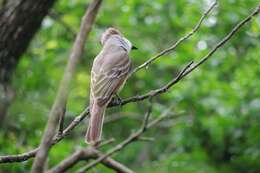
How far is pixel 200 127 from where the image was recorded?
25.3 feet

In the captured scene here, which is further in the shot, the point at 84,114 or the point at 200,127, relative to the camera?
the point at 200,127

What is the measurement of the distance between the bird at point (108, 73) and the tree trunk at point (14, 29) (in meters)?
0.81

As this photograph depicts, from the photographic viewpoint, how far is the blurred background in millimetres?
6926

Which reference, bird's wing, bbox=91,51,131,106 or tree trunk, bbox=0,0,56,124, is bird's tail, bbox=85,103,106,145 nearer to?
bird's wing, bbox=91,51,131,106

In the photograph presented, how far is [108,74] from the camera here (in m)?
4.75

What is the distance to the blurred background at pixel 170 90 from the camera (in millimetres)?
6926

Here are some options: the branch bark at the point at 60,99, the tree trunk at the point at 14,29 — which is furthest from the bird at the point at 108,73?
the branch bark at the point at 60,99

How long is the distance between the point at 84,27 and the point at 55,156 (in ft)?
14.1

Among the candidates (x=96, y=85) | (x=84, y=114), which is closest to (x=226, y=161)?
(x=96, y=85)

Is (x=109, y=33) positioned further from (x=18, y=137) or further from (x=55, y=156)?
(x=18, y=137)

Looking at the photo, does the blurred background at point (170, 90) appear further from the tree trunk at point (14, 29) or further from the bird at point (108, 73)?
the bird at point (108, 73)

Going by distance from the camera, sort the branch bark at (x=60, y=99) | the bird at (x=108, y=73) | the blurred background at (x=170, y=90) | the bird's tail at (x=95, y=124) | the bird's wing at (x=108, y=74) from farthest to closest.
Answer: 1. the blurred background at (x=170, y=90)
2. the bird's wing at (x=108, y=74)
3. the bird at (x=108, y=73)
4. the bird's tail at (x=95, y=124)
5. the branch bark at (x=60, y=99)


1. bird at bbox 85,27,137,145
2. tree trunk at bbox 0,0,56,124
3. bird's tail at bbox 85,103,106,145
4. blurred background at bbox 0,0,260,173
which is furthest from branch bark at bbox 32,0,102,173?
tree trunk at bbox 0,0,56,124

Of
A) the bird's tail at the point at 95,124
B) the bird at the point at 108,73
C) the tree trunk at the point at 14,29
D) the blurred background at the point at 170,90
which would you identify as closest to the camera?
the bird's tail at the point at 95,124
